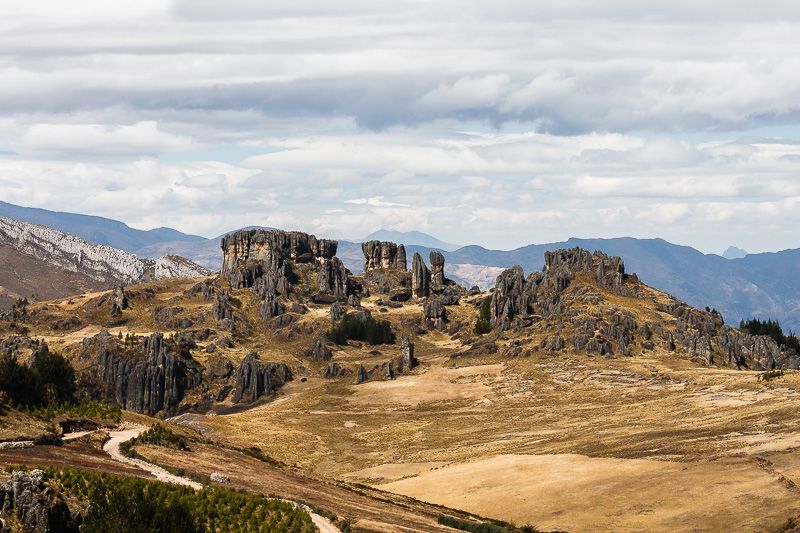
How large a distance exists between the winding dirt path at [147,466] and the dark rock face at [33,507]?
17123mm

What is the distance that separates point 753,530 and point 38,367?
7847 cm

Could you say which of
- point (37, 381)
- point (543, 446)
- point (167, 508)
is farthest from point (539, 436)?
point (167, 508)

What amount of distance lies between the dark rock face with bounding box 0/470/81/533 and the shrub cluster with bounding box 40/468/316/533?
1.33m

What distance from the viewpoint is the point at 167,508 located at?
53.8 meters

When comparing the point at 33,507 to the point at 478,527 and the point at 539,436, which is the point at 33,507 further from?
the point at 539,436

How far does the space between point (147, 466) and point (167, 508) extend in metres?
26.3

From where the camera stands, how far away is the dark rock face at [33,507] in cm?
5025

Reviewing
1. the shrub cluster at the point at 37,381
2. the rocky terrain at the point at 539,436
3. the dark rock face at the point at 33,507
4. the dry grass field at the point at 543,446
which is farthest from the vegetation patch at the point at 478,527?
the shrub cluster at the point at 37,381

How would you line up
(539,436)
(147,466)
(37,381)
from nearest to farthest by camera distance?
(147,466)
(37,381)
(539,436)

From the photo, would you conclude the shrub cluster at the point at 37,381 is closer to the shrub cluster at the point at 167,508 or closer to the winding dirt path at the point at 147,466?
the winding dirt path at the point at 147,466

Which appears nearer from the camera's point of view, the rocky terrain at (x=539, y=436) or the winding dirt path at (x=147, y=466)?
the winding dirt path at (x=147, y=466)

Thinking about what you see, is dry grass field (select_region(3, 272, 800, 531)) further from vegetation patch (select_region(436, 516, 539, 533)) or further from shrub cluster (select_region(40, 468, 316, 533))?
shrub cluster (select_region(40, 468, 316, 533))

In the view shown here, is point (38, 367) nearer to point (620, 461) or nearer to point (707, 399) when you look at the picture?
point (620, 461)

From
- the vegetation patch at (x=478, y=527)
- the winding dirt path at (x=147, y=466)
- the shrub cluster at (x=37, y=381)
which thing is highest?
the shrub cluster at (x=37, y=381)
